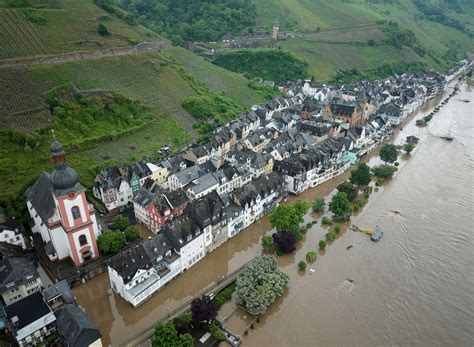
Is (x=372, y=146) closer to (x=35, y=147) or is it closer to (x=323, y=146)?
(x=323, y=146)

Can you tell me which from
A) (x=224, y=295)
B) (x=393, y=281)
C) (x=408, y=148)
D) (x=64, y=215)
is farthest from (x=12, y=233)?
(x=408, y=148)

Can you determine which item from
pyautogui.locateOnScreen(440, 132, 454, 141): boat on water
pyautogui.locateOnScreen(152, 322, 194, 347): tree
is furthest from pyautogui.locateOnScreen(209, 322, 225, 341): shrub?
pyautogui.locateOnScreen(440, 132, 454, 141): boat on water

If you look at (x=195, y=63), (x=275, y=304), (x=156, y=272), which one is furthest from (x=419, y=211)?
(x=195, y=63)

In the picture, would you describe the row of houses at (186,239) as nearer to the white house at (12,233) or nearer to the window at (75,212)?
the window at (75,212)

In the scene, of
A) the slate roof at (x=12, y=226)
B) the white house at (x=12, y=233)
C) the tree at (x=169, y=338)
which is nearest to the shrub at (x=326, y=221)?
the tree at (x=169, y=338)

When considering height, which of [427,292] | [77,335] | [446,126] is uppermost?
[77,335]
